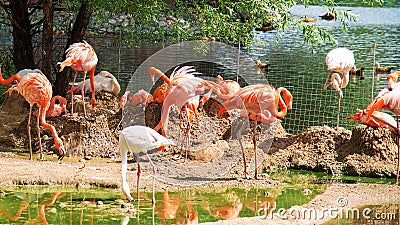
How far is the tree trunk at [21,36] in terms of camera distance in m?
10.3

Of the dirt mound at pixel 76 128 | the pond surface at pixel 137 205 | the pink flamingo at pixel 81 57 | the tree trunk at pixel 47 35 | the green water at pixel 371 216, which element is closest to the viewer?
the pond surface at pixel 137 205

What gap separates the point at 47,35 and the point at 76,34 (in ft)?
1.68

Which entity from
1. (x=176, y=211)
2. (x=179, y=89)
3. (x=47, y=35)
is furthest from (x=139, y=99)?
(x=176, y=211)

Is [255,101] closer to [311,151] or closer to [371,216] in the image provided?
[311,151]

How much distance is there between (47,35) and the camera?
31.8 feet

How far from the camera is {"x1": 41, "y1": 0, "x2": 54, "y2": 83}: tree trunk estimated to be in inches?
378

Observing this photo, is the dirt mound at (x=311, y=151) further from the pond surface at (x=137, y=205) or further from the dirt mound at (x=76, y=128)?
the dirt mound at (x=76, y=128)

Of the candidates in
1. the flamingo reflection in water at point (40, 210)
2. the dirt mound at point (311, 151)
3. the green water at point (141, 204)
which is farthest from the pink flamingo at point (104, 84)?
the flamingo reflection in water at point (40, 210)

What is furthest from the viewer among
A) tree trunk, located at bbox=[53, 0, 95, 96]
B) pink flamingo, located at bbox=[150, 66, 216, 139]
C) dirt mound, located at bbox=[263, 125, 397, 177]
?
tree trunk, located at bbox=[53, 0, 95, 96]

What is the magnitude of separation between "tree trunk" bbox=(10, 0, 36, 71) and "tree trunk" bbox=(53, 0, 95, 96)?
60cm

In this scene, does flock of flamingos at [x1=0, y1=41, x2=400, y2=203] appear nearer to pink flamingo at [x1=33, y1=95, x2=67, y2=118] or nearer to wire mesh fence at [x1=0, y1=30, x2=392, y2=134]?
pink flamingo at [x1=33, y1=95, x2=67, y2=118]

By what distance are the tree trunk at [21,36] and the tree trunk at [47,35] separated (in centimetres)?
76

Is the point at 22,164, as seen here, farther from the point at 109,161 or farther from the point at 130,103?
the point at 130,103

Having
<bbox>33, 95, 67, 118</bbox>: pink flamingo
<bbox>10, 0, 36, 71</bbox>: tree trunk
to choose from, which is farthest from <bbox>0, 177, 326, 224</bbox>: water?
<bbox>10, 0, 36, 71</bbox>: tree trunk
